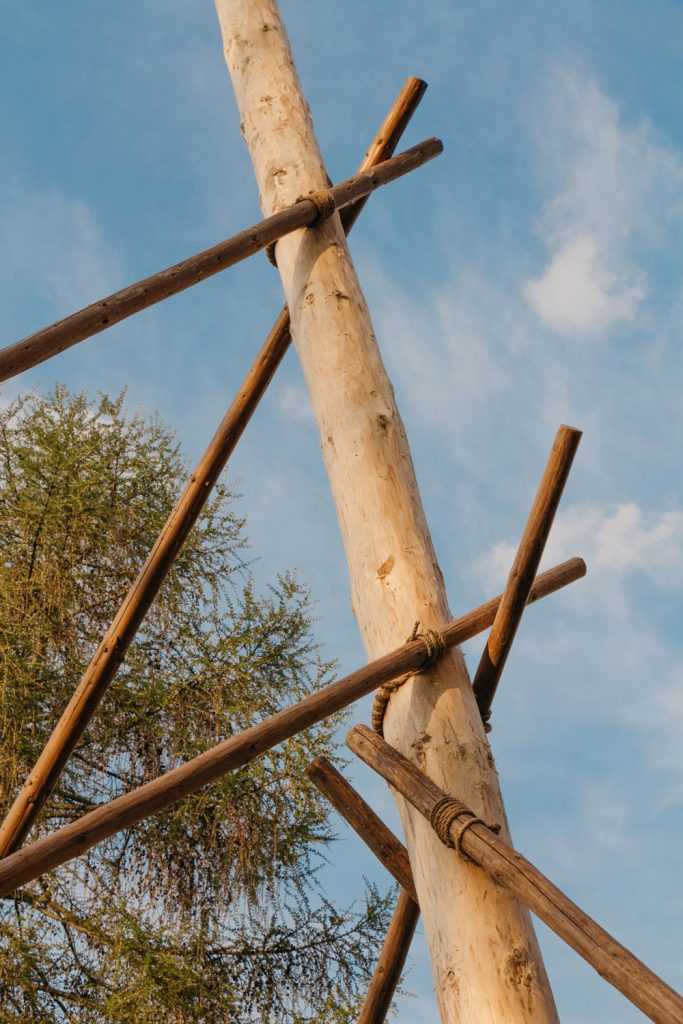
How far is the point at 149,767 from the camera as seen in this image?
670 cm

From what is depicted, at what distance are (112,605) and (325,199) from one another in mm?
4549

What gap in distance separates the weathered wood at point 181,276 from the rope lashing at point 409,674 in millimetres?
1283

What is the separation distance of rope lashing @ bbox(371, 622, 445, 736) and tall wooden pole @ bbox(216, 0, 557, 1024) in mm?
24

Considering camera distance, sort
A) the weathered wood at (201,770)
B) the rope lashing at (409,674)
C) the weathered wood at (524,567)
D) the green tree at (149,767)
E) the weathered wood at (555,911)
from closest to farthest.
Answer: the weathered wood at (555,911)
the weathered wood at (201,770)
the rope lashing at (409,674)
the weathered wood at (524,567)
the green tree at (149,767)

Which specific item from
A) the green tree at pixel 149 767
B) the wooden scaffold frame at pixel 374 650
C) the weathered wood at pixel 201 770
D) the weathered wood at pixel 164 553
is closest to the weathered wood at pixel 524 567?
the wooden scaffold frame at pixel 374 650

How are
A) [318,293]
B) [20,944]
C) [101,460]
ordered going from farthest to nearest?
[101,460] < [20,944] < [318,293]

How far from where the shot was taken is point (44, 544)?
7180 millimetres

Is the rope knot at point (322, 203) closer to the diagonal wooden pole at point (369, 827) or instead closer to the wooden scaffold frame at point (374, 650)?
the wooden scaffold frame at point (374, 650)

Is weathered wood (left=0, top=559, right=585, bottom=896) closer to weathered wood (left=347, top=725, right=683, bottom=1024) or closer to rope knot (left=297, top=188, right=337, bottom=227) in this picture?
weathered wood (left=347, top=725, right=683, bottom=1024)

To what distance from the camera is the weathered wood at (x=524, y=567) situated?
8.86 feet

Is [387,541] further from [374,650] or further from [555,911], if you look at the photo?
[555,911]

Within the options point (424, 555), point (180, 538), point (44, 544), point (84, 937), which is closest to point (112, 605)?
point (44, 544)

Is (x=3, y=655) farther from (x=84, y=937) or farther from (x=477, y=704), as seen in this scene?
(x=477, y=704)

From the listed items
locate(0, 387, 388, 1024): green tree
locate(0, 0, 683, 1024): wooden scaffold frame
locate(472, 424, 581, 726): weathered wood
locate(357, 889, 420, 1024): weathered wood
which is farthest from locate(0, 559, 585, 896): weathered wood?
locate(0, 387, 388, 1024): green tree
